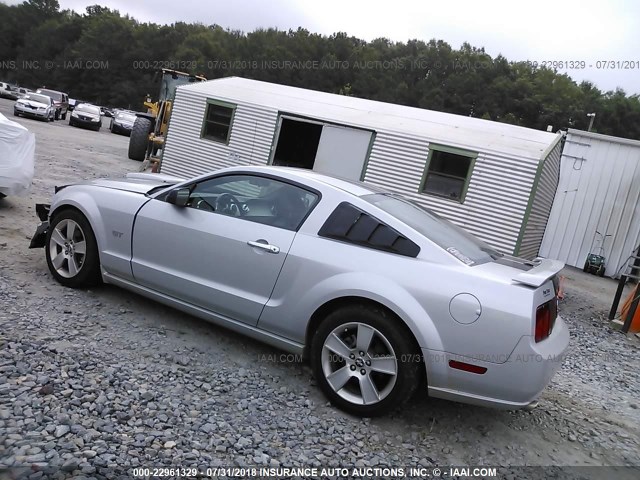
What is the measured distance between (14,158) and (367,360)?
5369 mm

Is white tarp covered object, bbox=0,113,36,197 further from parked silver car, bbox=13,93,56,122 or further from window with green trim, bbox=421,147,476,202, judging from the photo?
parked silver car, bbox=13,93,56,122

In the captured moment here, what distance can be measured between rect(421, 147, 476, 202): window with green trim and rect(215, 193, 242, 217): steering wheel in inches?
240

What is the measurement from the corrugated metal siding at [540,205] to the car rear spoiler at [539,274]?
5.55 meters

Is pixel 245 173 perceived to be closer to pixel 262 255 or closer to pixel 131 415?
pixel 262 255

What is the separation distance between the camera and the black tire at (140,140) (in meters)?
17.1

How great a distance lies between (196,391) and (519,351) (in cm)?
198

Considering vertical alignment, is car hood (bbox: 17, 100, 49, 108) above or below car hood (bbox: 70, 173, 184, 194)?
above

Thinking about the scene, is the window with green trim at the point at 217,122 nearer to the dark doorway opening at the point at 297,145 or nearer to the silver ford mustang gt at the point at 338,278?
the dark doorway opening at the point at 297,145

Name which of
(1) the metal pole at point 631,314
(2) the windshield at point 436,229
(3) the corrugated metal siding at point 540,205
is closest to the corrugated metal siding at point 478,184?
(3) the corrugated metal siding at point 540,205

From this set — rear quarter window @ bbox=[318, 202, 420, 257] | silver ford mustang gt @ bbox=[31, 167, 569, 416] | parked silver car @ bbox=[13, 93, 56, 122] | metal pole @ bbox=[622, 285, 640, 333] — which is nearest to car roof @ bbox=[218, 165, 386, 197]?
silver ford mustang gt @ bbox=[31, 167, 569, 416]

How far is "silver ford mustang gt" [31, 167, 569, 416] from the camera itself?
3.10m

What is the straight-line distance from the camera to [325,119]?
10.1 metres

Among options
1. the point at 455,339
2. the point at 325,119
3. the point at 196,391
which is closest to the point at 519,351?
the point at 455,339

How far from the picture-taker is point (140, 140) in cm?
1720
